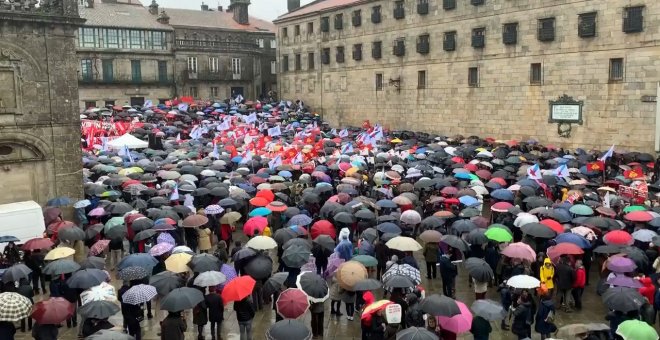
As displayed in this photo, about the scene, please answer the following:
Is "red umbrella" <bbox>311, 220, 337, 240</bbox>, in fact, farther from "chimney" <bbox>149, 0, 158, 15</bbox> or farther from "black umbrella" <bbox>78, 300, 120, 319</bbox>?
"chimney" <bbox>149, 0, 158, 15</bbox>

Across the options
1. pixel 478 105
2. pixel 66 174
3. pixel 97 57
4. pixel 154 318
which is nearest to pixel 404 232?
pixel 154 318

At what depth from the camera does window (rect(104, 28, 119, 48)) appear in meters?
52.7

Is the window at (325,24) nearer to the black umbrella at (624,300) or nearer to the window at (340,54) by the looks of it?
the window at (340,54)

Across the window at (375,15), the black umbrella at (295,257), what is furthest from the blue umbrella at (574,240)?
the window at (375,15)

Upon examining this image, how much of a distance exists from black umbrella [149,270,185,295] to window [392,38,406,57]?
34.6 meters

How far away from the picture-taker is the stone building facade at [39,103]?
19078 mm

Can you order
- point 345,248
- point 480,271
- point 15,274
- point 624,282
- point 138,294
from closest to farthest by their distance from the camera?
1. point 138,294
2. point 624,282
3. point 15,274
4. point 480,271
5. point 345,248

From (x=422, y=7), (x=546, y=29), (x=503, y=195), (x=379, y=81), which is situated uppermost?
(x=422, y=7)

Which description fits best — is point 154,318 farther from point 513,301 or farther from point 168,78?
point 168,78

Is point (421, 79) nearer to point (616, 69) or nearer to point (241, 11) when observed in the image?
point (616, 69)

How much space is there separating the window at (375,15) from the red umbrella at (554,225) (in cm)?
3286

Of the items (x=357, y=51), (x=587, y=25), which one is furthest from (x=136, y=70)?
(x=587, y=25)

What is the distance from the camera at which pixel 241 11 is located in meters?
64.7

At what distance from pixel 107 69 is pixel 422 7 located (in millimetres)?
28407
